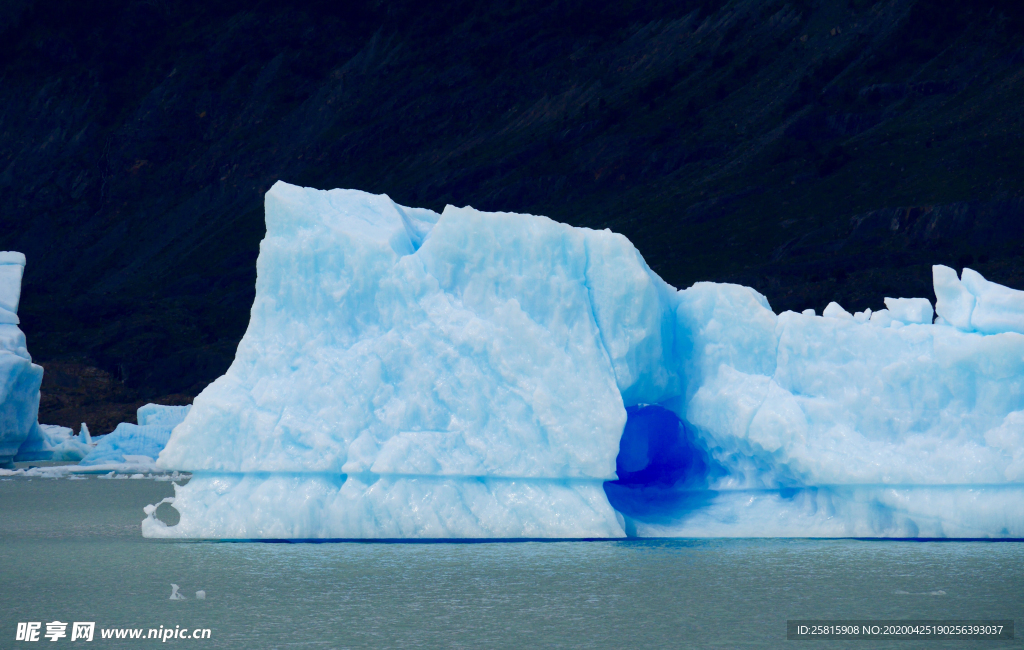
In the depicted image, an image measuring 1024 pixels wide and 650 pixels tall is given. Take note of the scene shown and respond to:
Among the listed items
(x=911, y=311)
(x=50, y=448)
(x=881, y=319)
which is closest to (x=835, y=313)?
(x=881, y=319)

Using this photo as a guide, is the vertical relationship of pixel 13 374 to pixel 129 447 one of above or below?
above

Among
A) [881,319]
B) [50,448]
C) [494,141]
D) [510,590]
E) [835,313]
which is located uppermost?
[494,141]

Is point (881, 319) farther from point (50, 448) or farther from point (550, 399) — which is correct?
point (50, 448)

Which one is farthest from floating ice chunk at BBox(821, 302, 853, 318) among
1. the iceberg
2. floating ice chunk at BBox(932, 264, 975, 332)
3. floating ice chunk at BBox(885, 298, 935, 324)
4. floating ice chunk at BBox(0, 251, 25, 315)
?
floating ice chunk at BBox(0, 251, 25, 315)

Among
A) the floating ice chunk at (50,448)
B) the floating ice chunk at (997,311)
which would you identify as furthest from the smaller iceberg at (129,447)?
the floating ice chunk at (997,311)

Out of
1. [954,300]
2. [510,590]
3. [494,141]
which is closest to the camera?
[510,590]

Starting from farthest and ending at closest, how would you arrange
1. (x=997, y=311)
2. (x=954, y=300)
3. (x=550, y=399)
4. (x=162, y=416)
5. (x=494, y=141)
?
1. (x=494, y=141)
2. (x=162, y=416)
3. (x=954, y=300)
4. (x=997, y=311)
5. (x=550, y=399)

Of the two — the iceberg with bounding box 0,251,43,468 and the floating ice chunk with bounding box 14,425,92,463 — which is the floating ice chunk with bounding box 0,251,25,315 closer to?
the iceberg with bounding box 0,251,43,468

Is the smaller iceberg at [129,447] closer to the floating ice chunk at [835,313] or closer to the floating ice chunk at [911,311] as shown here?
the floating ice chunk at [835,313]

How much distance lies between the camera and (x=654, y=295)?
12.1m

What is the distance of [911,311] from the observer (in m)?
12.8

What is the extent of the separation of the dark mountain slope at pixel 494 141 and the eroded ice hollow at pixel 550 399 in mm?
37466

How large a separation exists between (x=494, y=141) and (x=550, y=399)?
86058mm

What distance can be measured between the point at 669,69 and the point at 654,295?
8090 cm
